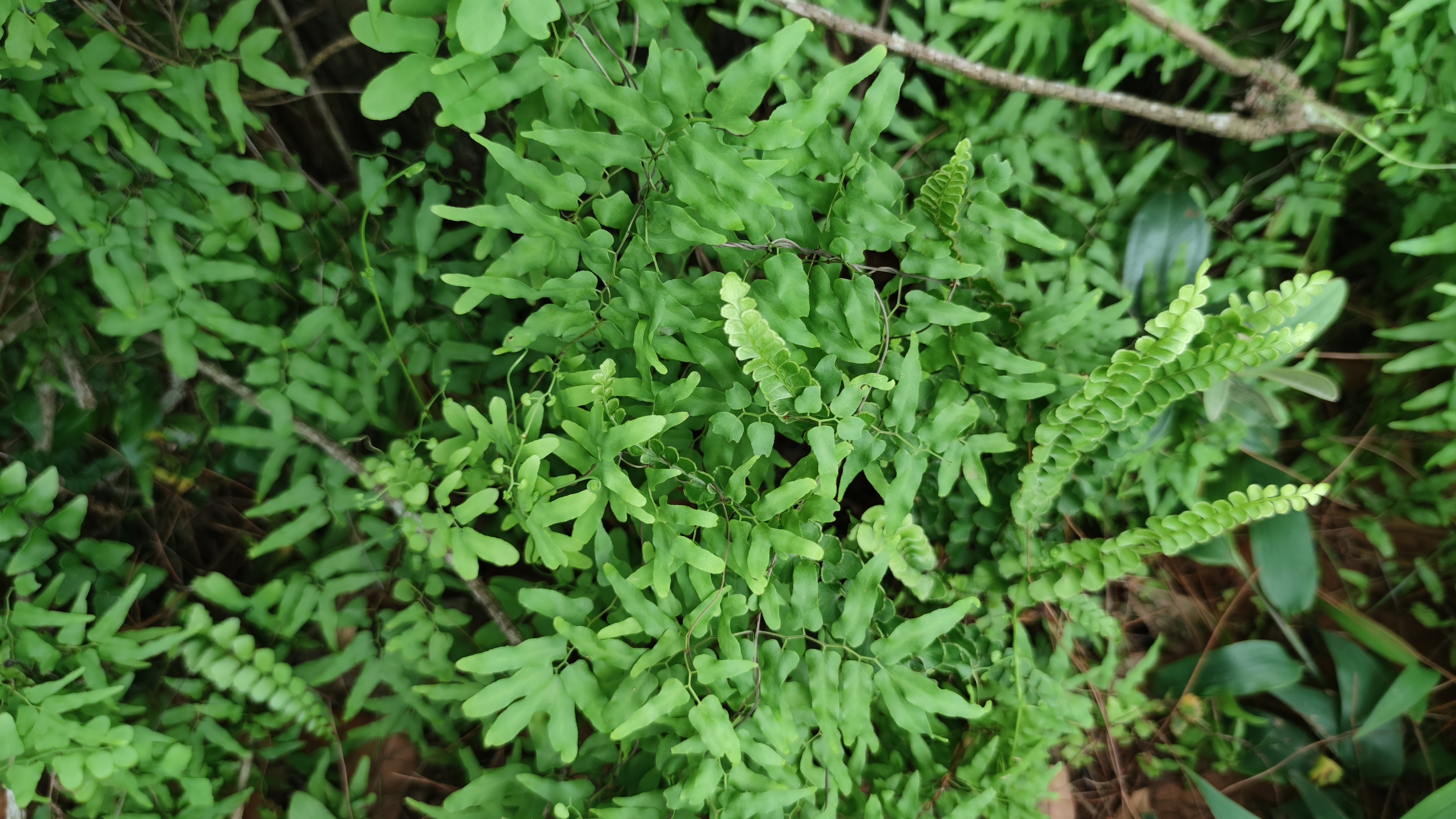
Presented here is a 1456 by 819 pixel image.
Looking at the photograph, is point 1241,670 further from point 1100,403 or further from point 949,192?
point 949,192

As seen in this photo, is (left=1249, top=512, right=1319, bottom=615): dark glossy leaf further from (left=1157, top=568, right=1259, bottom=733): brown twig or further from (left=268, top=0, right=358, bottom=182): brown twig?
(left=268, top=0, right=358, bottom=182): brown twig

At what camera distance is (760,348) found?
39.1 inches

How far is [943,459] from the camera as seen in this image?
1.23 m

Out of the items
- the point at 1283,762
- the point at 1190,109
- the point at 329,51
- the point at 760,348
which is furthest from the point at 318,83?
the point at 1283,762

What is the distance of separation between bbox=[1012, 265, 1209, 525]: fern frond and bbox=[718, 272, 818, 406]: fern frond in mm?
476

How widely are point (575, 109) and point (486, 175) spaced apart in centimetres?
36

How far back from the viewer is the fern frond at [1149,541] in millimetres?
1140

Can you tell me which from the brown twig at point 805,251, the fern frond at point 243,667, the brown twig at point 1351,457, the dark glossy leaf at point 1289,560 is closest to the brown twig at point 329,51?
the brown twig at point 805,251

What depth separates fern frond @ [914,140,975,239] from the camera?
111 cm

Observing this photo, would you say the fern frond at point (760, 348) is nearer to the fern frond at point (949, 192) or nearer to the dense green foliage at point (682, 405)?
the dense green foliage at point (682, 405)

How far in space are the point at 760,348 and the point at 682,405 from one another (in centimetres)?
23

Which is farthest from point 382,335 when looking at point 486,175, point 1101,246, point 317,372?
point 1101,246

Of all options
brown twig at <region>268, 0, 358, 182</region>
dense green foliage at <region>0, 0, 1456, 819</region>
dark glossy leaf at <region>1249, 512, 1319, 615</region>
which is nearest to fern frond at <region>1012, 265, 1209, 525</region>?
dense green foliage at <region>0, 0, 1456, 819</region>

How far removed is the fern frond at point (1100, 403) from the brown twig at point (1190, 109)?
596 mm
